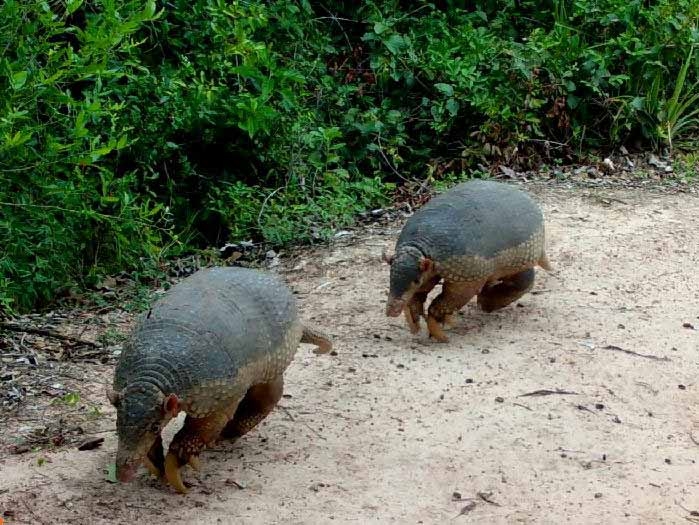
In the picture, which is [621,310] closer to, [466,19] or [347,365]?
[347,365]

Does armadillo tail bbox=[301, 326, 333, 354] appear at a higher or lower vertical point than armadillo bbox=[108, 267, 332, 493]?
lower

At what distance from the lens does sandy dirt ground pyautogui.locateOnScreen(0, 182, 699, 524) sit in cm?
399

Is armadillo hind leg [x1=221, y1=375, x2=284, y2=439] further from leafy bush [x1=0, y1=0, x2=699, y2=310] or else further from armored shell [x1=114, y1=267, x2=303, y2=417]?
leafy bush [x1=0, y1=0, x2=699, y2=310]

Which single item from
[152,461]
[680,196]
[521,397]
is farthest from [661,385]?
[680,196]

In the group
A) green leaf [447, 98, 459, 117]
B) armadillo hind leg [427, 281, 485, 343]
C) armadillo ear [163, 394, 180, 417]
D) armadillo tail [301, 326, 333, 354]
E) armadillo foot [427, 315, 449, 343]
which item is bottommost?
armadillo foot [427, 315, 449, 343]

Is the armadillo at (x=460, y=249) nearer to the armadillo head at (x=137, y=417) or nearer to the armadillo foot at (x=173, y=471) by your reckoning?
the armadillo foot at (x=173, y=471)

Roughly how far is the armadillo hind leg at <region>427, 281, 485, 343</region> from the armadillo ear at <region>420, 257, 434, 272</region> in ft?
0.53

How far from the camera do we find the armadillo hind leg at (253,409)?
4.43 metres

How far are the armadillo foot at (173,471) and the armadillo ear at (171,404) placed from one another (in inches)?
13.9

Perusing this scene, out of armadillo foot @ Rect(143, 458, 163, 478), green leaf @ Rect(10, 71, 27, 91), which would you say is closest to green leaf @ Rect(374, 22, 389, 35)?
green leaf @ Rect(10, 71, 27, 91)

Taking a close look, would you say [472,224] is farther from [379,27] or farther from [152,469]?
[379,27]

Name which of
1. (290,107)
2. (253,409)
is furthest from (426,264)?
(290,107)

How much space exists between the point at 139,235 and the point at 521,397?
302cm

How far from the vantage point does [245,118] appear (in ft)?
24.4
